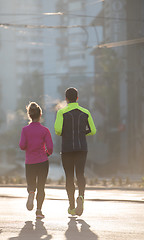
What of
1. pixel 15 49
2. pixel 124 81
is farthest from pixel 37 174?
pixel 15 49

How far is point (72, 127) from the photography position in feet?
28.0

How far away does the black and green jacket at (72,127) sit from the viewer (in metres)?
8.47

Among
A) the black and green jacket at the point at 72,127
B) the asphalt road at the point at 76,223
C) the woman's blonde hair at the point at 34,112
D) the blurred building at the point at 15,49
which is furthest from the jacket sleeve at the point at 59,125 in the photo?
the blurred building at the point at 15,49

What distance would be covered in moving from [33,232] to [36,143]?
1.62 meters

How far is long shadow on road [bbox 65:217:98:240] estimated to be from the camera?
263 inches

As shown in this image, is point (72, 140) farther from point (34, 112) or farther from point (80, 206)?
point (80, 206)

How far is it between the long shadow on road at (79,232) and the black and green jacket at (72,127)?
99 centimetres

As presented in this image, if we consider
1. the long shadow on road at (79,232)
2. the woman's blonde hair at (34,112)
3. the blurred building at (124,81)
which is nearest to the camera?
the long shadow on road at (79,232)

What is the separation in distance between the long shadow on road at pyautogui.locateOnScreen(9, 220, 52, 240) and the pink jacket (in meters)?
0.86

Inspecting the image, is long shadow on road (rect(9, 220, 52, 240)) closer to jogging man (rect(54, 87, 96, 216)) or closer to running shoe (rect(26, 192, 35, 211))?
running shoe (rect(26, 192, 35, 211))

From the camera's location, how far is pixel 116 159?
184 ft

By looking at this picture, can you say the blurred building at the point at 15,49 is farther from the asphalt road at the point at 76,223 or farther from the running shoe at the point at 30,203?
the running shoe at the point at 30,203

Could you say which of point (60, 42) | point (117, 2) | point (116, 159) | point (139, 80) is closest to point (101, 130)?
point (116, 159)

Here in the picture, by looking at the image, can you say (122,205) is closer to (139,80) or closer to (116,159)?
(139,80)
